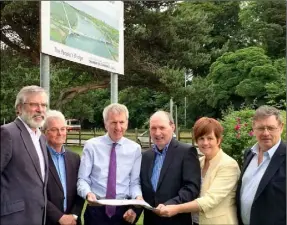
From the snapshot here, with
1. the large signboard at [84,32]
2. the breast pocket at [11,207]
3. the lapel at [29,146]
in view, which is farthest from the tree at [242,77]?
the breast pocket at [11,207]

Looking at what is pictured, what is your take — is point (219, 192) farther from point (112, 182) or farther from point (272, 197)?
point (112, 182)

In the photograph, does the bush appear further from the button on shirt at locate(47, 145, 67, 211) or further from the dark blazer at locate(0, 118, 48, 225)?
the dark blazer at locate(0, 118, 48, 225)

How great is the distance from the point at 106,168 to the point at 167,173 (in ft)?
1.76

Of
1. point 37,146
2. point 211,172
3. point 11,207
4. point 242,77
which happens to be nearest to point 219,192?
point 211,172

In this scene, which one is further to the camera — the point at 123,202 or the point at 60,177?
the point at 60,177

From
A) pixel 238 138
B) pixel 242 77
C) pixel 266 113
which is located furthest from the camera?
pixel 242 77

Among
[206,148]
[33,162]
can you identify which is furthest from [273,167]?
[33,162]

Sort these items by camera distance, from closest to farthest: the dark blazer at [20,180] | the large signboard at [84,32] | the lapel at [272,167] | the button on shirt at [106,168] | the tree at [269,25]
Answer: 1. the dark blazer at [20,180]
2. the lapel at [272,167]
3. the button on shirt at [106,168]
4. the large signboard at [84,32]
5. the tree at [269,25]

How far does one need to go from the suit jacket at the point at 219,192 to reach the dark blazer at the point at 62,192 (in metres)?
1.10

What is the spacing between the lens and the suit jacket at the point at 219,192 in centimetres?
344

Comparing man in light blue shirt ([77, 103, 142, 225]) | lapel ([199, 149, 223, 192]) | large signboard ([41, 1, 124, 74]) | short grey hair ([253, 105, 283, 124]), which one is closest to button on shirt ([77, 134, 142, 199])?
man in light blue shirt ([77, 103, 142, 225])

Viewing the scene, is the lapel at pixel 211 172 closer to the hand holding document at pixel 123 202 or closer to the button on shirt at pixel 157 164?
the button on shirt at pixel 157 164

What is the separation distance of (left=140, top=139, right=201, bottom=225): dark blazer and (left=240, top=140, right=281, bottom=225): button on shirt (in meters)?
0.39

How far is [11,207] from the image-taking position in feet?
10.2
